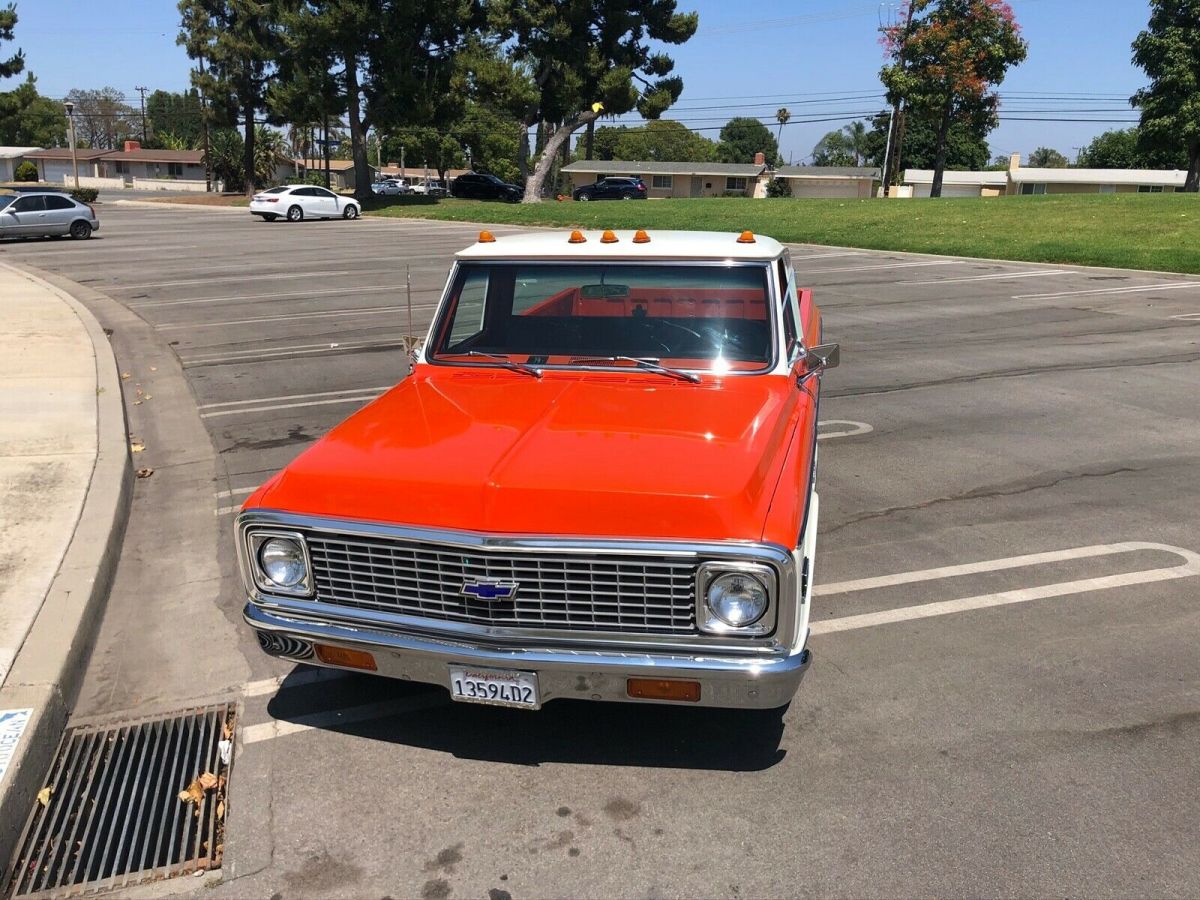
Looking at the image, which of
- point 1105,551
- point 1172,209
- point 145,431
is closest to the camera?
point 1105,551

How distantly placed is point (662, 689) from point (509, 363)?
6.46ft

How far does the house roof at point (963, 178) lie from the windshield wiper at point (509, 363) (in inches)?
3211

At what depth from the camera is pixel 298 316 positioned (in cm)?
1461

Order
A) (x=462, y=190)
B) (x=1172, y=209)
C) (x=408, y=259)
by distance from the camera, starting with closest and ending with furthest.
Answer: (x=408, y=259)
(x=1172, y=209)
(x=462, y=190)

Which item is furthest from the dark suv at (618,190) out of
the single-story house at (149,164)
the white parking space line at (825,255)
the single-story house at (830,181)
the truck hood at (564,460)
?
the single-story house at (149,164)

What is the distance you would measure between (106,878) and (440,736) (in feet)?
3.93

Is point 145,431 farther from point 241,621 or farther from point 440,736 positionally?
point 440,736

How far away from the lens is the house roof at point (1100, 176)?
231 feet

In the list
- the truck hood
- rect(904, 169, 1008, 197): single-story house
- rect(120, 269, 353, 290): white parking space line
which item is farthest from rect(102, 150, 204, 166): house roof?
the truck hood

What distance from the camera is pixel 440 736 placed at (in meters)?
3.81

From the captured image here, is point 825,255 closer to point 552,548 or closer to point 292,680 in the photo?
point 292,680

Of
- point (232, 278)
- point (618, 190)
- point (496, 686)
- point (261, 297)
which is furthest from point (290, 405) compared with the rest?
point (618, 190)

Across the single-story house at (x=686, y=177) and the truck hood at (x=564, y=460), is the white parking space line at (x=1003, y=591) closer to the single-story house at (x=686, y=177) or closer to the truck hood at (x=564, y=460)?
the truck hood at (x=564, y=460)

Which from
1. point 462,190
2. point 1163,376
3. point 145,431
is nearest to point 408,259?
point 145,431
